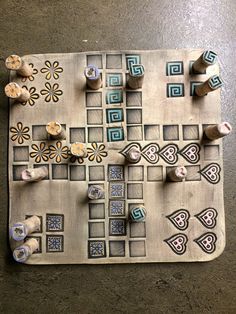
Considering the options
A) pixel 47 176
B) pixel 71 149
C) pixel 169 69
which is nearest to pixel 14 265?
pixel 47 176

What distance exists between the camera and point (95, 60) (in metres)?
1.24

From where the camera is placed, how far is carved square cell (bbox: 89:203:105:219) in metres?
1.21

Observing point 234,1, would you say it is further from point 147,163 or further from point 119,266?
point 119,266

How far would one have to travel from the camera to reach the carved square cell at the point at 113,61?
124 cm

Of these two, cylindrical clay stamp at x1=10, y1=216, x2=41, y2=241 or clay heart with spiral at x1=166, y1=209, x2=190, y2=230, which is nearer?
cylindrical clay stamp at x1=10, y1=216, x2=41, y2=241

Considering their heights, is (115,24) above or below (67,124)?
above

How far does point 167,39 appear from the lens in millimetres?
1279

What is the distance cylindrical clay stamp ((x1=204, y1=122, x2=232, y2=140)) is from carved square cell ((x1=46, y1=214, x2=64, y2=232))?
62cm

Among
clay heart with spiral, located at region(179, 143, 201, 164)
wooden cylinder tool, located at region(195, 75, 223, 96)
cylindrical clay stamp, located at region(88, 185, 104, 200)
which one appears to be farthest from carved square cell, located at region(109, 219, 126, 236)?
wooden cylinder tool, located at region(195, 75, 223, 96)

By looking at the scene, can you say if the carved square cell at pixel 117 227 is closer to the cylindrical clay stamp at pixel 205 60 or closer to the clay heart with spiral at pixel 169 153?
the clay heart with spiral at pixel 169 153

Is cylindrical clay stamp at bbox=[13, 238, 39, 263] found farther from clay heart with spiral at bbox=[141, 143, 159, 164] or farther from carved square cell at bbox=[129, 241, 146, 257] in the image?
Result: clay heart with spiral at bbox=[141, 143, 159, 164]

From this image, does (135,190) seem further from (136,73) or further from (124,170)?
(136,73)

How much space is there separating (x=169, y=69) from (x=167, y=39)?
138 millimetres

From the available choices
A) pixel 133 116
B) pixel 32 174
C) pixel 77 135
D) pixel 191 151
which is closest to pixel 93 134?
pixel 77 135
